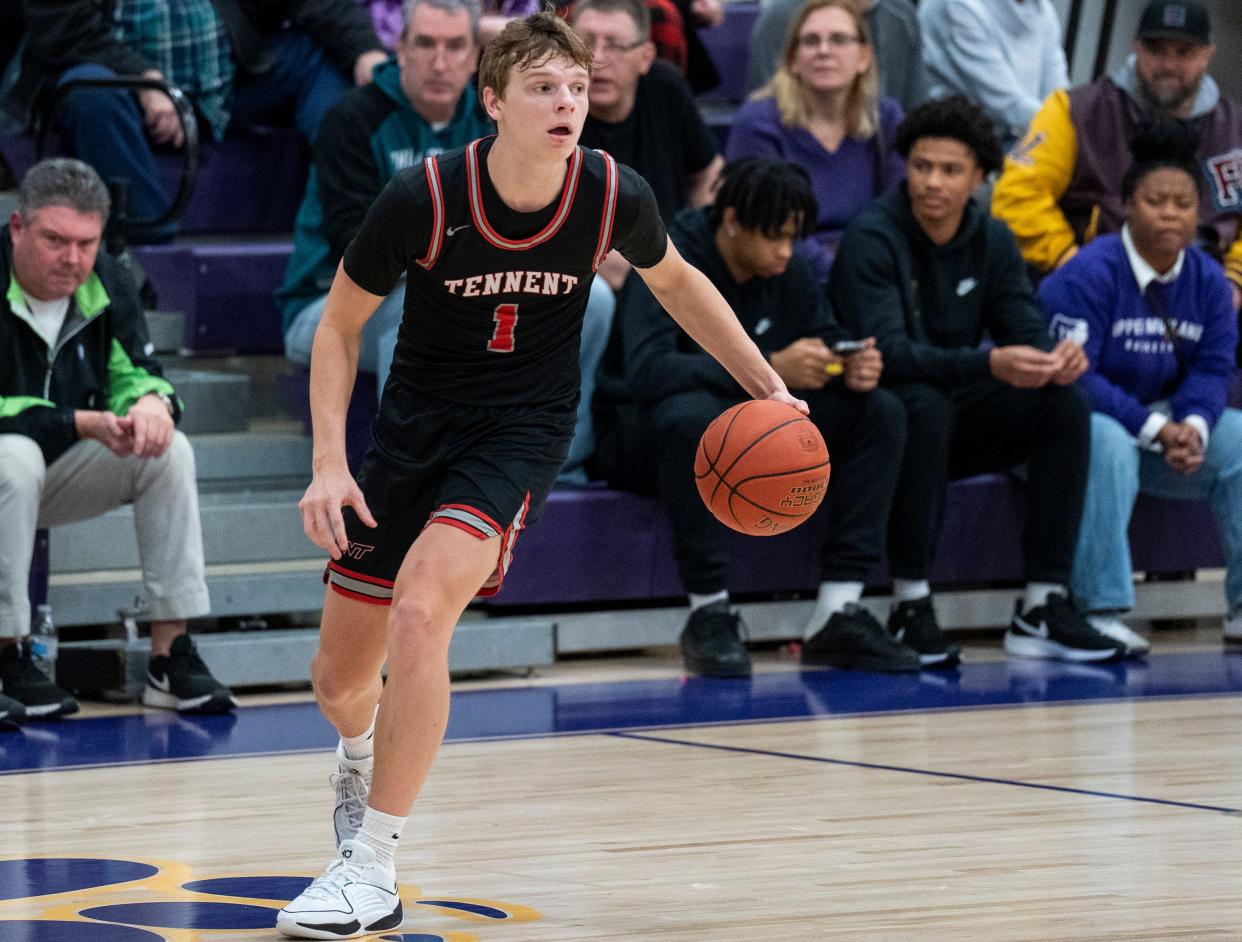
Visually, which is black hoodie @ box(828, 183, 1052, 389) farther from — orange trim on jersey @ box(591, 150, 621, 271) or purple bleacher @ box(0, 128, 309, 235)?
orange trim on jersey @ box(591, 150, 621, 271)

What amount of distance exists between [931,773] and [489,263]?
1761 millimetres

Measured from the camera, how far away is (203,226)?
7312 mm

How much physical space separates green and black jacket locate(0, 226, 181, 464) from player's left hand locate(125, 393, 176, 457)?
0.54ft

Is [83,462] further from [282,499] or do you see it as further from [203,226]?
[203,226]

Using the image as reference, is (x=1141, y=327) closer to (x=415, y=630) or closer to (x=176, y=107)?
(x=176, y=107)

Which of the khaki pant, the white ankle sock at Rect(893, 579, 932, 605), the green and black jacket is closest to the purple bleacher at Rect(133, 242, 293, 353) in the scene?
the green and black jacket

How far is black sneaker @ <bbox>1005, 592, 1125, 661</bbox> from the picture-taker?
249 inches

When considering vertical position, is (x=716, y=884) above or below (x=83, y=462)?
below

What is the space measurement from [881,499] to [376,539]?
9.72 ft

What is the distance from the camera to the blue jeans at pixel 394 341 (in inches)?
240

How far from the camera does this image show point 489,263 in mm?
3338

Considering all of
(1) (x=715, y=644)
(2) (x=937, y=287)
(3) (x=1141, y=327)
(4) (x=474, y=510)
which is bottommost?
(1) (x=715, y=644)

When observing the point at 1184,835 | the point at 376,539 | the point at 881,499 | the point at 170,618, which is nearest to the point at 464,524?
the point at 376,539

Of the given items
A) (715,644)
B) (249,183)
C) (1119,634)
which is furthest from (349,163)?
(1119,634)
